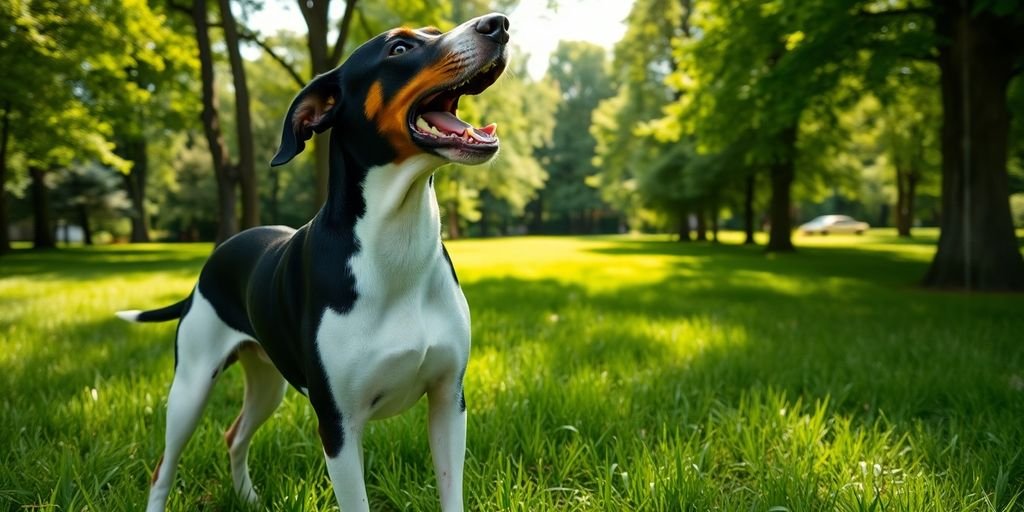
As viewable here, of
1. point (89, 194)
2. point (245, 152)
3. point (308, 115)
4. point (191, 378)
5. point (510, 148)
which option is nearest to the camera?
point (308, 115)

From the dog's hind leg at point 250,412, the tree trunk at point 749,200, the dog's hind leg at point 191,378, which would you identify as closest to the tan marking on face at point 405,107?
the dog's hind leg at point 191,378

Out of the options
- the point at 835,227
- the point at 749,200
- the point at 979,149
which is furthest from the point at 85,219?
the point at 835,227

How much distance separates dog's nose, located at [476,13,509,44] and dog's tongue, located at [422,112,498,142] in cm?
24

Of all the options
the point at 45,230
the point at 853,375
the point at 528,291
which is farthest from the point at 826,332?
the point at 45,230

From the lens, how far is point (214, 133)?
33.9 ft

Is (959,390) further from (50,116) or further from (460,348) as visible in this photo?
(50,116)

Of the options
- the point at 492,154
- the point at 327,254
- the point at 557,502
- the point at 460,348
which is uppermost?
the point at 492,154

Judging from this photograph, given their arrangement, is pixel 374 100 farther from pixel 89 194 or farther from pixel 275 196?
pixel 275 196

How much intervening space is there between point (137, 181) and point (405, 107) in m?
39.7

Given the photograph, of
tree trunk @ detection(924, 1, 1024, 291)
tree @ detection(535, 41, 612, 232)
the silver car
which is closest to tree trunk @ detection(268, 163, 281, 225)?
tree @ detection(535, 41, 612, 232)

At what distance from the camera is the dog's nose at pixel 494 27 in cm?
165

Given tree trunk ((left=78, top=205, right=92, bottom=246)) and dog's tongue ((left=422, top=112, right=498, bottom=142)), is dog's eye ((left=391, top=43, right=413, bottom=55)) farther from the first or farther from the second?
tree trunk ((left=78, top=205, right=92, bottom=246))

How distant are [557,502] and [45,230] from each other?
3427cm

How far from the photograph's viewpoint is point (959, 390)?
3.88m
